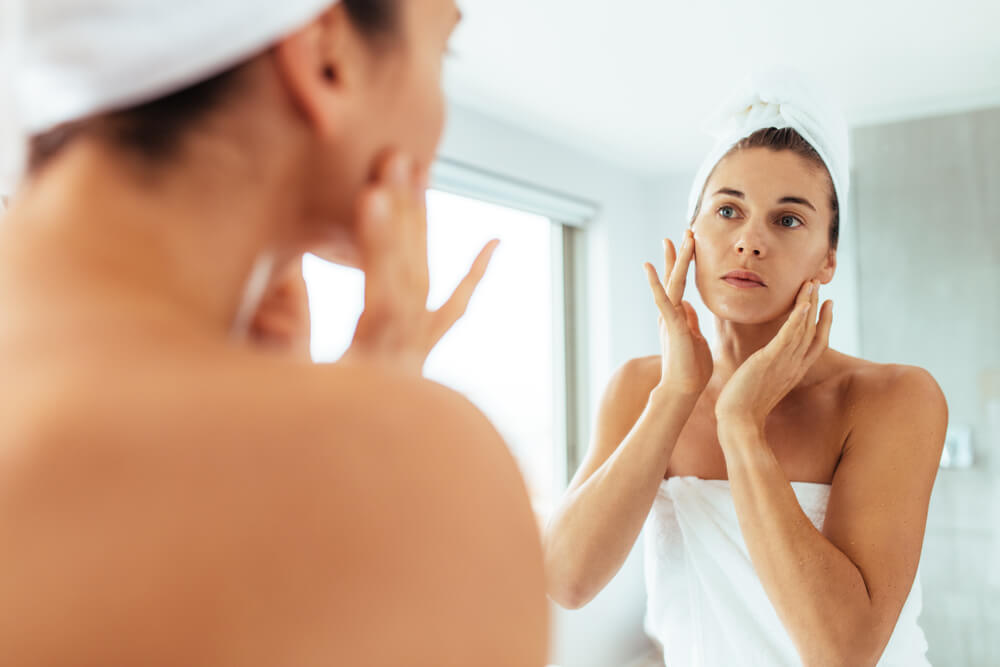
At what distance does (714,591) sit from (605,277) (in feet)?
8.57

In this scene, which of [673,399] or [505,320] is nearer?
[673,399]

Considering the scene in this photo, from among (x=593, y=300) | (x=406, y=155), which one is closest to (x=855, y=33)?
(x=593, y=300)

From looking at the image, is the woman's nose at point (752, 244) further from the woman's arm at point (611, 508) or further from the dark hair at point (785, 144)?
the woman's arm at point (611, 508)

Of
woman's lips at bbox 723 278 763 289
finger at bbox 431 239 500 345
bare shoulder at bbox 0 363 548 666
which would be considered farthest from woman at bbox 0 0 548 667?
woman's lips at bbox 723 278 763 289

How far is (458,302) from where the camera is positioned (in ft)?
2.13

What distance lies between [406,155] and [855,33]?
2.40 metres

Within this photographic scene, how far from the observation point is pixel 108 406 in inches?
11.1

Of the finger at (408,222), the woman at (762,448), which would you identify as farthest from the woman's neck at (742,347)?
the finger at (408,222)

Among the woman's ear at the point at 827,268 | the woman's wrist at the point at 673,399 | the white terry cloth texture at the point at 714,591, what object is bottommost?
the white terry cloth texture at the point at 714,591

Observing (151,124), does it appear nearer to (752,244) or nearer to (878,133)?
(752,244)

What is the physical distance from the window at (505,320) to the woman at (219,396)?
6.24 feet

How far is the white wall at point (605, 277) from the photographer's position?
3.15 metres

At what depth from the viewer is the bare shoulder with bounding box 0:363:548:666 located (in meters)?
0.27

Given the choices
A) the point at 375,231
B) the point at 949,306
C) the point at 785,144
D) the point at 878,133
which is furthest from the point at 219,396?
the point at 878,133
